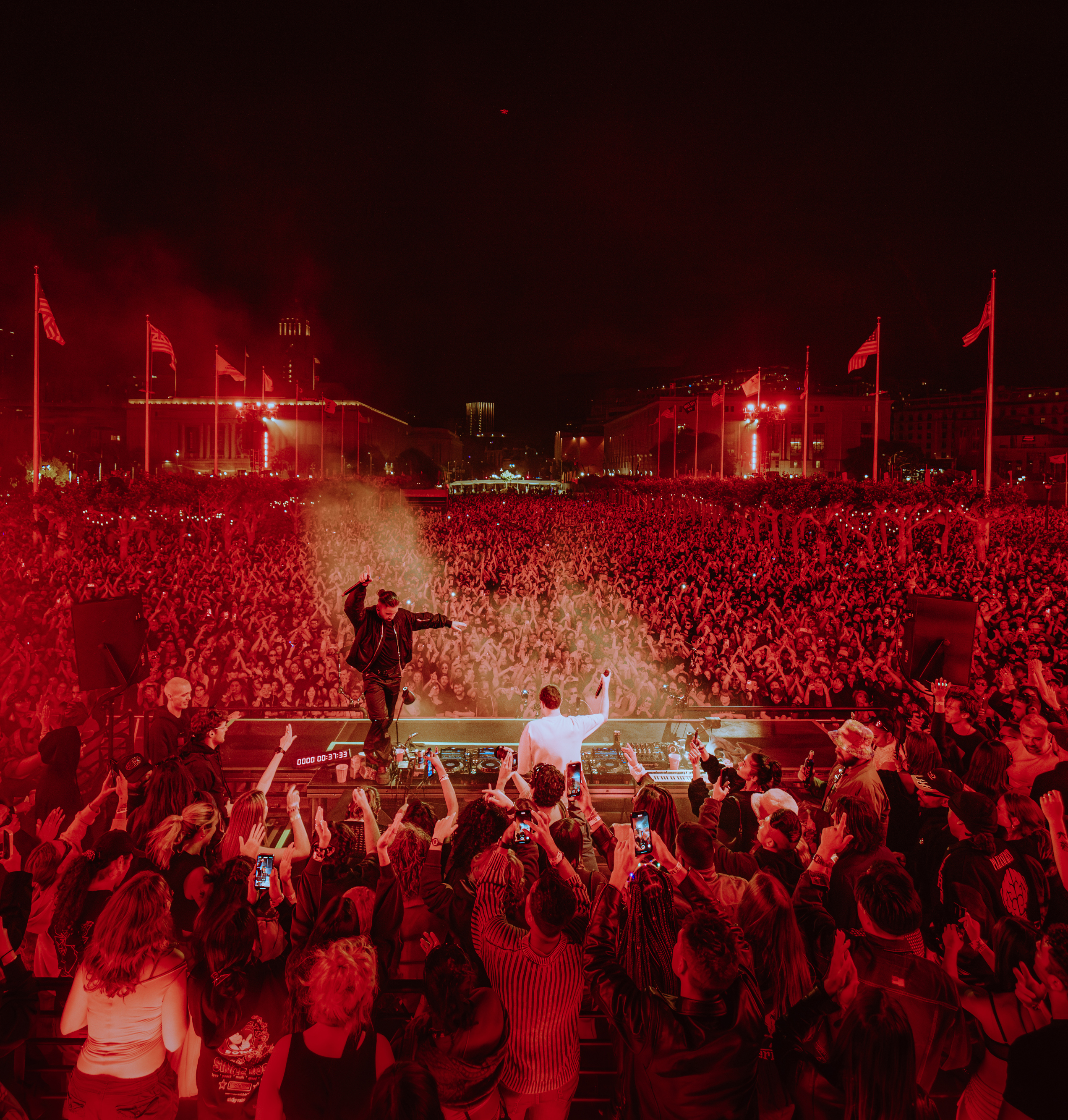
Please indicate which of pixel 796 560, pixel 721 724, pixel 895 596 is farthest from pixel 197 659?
pixel 796 560

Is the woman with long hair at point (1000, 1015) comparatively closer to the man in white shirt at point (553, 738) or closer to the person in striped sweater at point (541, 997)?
the person in striped sweater at point (541, 997)

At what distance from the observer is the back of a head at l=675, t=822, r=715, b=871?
3418 mm

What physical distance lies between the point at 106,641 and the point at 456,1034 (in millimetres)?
4964

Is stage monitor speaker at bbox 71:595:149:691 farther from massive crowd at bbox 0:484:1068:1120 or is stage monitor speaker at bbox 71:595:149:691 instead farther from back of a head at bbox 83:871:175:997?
back of a head at bbox 83:871:175:997

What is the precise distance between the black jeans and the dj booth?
18cm

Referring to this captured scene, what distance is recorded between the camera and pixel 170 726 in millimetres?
5707

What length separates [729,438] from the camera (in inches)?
3647

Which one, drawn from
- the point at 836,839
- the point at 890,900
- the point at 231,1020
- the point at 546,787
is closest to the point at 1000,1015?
the point at 890,900

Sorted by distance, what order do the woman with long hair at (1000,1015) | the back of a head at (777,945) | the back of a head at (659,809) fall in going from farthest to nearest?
the back of a head at (659,809), the back of a head at (777,945), the woman with long hair at (1000,1015)

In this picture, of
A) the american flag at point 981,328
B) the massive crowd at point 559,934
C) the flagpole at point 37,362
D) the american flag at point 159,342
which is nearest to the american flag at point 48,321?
the flagpole at point 37,362

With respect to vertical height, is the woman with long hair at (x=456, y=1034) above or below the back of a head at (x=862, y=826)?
below

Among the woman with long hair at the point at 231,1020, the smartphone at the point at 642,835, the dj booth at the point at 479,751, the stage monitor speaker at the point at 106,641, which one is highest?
the stage monitor speaker at the point at 106,641

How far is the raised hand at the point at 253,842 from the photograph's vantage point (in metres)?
4.02

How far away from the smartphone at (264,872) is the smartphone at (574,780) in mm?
1852
